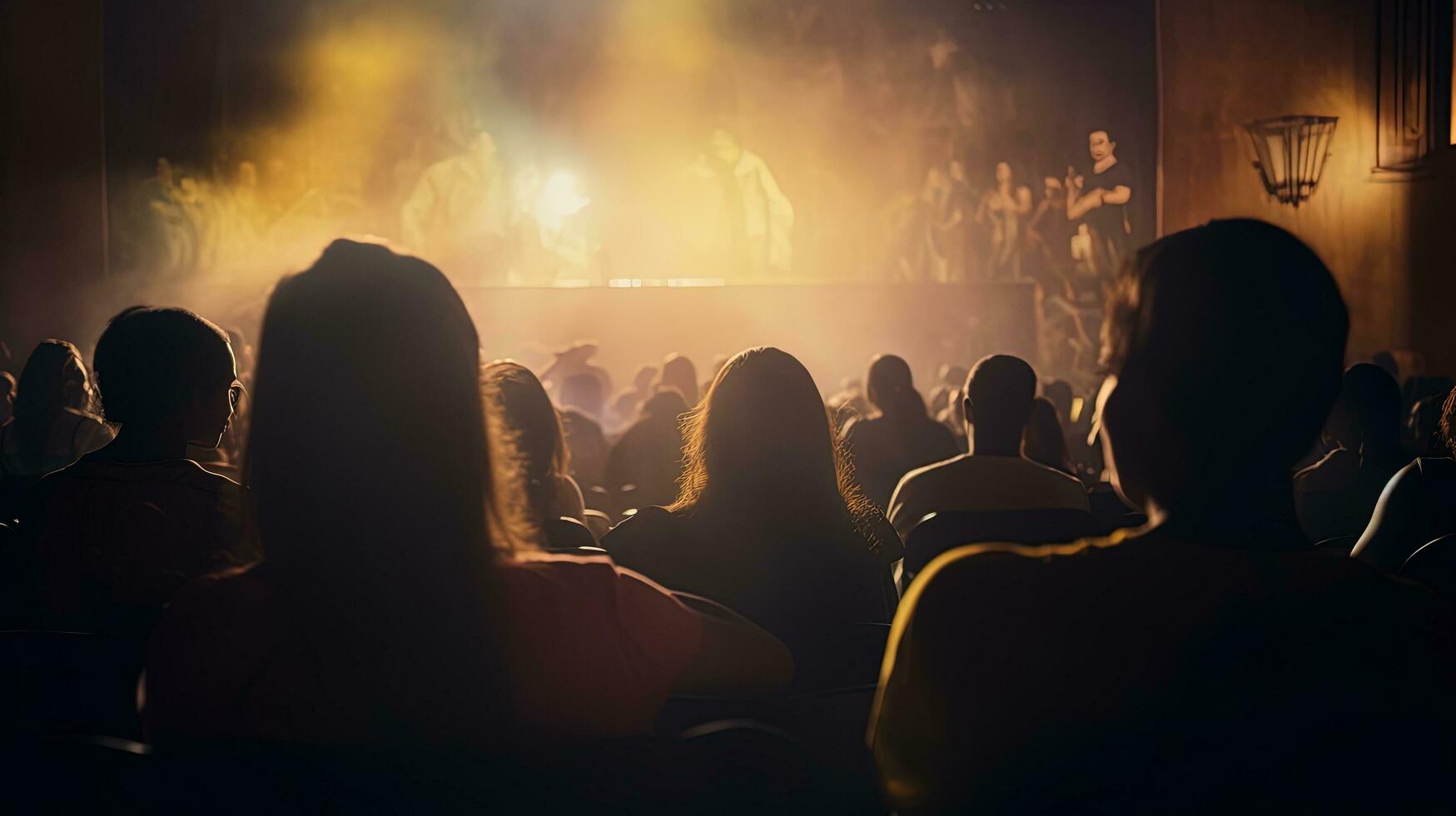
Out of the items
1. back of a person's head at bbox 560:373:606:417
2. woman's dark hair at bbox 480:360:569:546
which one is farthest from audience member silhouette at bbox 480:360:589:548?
back of a person's head at bbox 560:373:606:417

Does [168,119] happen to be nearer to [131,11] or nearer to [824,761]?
[131,11]

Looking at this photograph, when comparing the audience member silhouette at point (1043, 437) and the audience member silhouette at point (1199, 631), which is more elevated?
the audience member silhouette at point (1199, 631)

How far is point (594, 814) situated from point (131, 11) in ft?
61.1

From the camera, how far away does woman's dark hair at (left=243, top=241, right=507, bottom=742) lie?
138 centimetres

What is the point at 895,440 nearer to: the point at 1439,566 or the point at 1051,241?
the point at 1439,566

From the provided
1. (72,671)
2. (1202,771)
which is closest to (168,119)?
(72,671)

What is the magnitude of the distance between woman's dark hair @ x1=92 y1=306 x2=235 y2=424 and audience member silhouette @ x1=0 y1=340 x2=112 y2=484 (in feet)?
8.89

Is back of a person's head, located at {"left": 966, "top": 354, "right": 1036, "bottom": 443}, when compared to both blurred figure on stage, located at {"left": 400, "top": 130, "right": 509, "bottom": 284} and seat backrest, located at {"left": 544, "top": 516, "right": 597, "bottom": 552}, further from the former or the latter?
blurred figure on stage, located at {"left": 400, "top": 130, "right": 509, "bottom": 284}

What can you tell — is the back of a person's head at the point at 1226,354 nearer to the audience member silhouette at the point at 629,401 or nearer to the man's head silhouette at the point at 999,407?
the man's head silhouette at the point at 999,407

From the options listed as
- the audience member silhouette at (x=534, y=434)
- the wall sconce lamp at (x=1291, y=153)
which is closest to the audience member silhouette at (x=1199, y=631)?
the audience member silhouette at (x=534, y=434)

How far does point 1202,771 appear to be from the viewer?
1.14 meters

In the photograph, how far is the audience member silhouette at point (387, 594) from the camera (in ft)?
4.54

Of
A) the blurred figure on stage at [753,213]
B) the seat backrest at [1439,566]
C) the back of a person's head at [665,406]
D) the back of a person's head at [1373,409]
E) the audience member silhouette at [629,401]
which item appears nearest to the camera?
the seat backrest at [1439,566]

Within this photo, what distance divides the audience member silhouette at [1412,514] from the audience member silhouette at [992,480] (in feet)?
3.65
